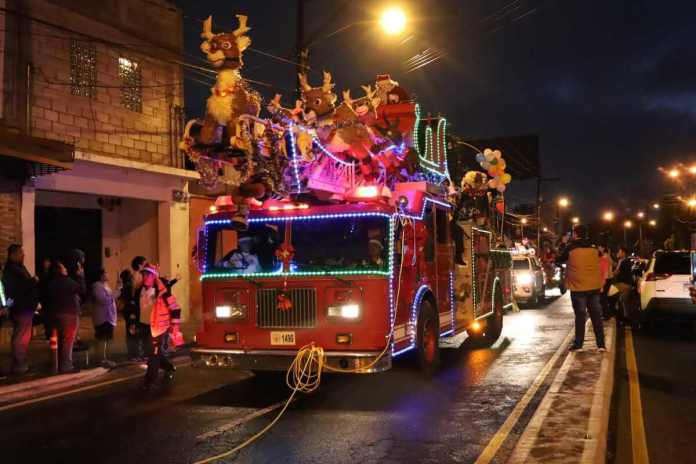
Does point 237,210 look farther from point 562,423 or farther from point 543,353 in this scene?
point 543,353

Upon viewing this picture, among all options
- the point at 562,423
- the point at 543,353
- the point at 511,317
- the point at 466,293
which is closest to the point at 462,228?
the point at 466,293

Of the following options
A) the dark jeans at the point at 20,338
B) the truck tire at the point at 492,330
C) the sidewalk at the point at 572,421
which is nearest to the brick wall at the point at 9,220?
the dark jeans at the point at 20,338

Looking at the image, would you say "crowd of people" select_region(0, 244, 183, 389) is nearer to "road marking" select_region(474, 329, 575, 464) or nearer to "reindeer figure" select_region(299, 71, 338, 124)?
"reindeer figure" select_region(299, 71, 338, 124)

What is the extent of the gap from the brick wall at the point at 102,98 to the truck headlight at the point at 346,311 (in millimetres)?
9834

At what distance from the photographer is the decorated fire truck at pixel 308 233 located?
796 centimetres

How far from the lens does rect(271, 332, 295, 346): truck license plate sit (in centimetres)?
823

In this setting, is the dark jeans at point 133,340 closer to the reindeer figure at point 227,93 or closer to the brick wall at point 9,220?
the brick wall at point 9,220

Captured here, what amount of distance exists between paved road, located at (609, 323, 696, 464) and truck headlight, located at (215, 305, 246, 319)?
173 inches

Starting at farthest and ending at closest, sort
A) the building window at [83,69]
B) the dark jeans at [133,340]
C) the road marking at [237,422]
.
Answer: the building window at [83,69], the dark jeans at [133,340], the road marking at [237,422]

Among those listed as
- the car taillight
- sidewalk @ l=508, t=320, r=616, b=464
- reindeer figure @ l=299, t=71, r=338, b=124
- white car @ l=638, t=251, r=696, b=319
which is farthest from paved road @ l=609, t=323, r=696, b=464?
reindeer figure @ l=299, t=71, r=338, b=124

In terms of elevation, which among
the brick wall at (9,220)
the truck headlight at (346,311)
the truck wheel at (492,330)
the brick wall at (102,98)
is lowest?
the truck wheel at (492,330)

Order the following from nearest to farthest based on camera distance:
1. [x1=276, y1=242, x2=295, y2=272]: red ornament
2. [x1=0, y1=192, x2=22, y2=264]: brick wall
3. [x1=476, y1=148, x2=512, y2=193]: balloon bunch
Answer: [x1=276, y1=242, x2=295, y2=272]: red ornament
[x1=476, y1=148, x2=512, y2=193]: balloon bunch
[x1=0, y1=192, x2=22, y2=264]: brick wall

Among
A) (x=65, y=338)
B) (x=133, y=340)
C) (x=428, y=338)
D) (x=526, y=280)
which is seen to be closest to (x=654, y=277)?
(x=428, y=338)

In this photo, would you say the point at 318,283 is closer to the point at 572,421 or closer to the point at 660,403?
the point at 572,421
